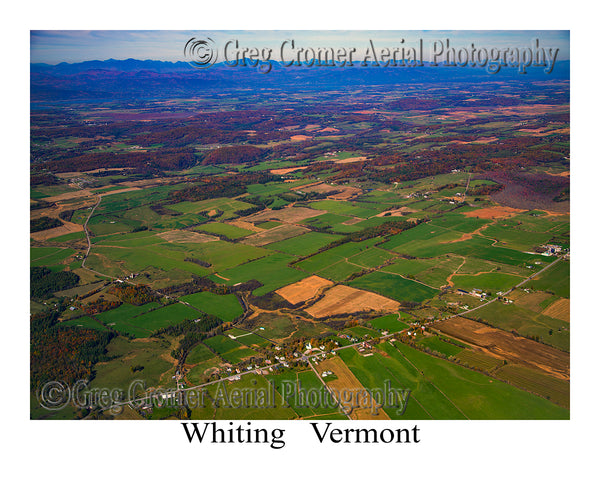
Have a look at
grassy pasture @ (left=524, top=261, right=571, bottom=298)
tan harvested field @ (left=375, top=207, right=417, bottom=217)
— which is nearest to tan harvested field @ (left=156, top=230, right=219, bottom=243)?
tan harvested field @ (left=375, top=207, right=417, bottom=217)

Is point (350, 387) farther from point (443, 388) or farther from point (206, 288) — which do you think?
point (206, 288)

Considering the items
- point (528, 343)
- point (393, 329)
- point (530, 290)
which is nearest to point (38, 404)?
point (393, 329)

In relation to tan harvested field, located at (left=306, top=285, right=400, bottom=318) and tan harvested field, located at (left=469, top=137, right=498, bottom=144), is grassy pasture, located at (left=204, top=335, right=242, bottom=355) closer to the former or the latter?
tan harvested field, located at (left=306, top=285, right=400, bottom=318)

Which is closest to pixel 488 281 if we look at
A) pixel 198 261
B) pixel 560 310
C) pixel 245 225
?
pixel 560 310

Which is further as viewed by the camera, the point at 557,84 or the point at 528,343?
the point at 557,84

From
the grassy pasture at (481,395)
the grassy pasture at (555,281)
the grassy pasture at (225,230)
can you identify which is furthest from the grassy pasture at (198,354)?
the grassy pasture at (555,281)

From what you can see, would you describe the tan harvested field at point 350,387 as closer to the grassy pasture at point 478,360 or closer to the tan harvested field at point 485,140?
the grassy pasture at point 478,360

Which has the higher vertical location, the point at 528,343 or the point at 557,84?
the point at 557,84

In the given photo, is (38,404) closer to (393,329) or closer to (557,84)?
(393,329)
